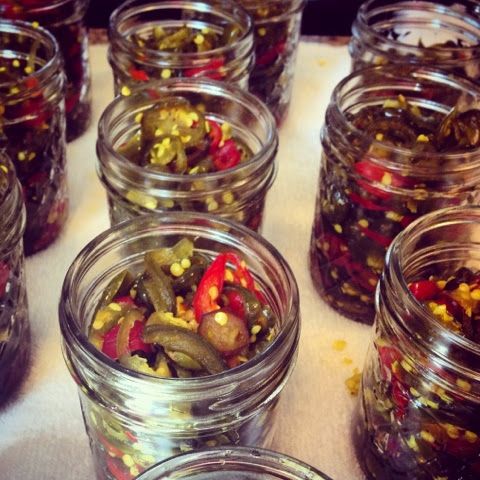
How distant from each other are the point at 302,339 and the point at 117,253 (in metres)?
0.43

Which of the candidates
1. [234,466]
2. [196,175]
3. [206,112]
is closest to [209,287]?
[196,175]

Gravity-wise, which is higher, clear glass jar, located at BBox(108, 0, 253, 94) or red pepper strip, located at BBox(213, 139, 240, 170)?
clear glass jar, located at BBox(108, 0, 253, 94)

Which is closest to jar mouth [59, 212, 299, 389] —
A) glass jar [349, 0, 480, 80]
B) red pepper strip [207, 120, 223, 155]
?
red pepper strip [207, 120, 223, 155]

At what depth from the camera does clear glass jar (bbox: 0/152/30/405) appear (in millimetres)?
1055

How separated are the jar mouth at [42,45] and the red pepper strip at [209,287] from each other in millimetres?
515

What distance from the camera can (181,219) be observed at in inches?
42.9

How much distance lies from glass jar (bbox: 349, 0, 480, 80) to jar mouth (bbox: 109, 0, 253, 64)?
0.28 metres

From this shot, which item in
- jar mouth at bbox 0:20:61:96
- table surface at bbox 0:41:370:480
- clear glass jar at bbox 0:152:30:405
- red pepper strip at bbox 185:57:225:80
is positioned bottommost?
table surface at bbox 0:41:370:480

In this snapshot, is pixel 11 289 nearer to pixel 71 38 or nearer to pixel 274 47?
pixel 71 38

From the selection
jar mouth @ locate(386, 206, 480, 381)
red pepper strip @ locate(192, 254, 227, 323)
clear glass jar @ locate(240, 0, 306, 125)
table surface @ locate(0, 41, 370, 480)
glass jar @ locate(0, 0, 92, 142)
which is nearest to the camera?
jar mouth @ locate(386, 206, 480, 381)

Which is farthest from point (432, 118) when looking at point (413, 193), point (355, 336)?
point (355, 336)

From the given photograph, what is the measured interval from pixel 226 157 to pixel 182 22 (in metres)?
0.57

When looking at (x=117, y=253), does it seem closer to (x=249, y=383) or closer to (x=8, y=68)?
(x=249, y=383)

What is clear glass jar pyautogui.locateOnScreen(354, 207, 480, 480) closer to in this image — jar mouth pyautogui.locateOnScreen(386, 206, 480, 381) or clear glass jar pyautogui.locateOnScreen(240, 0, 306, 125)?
jar mouth pyautogui.locateOnScreen(386, 206, 480, 381)
